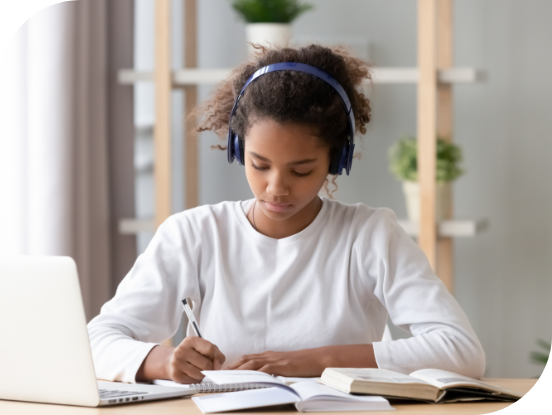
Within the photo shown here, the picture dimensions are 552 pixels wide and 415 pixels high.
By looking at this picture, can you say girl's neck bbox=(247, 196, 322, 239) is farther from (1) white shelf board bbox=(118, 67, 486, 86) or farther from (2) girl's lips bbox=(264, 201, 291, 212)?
(1) white shelf board bbox=(118, 67, 486, 86)

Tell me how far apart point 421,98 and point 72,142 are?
1.16 metres

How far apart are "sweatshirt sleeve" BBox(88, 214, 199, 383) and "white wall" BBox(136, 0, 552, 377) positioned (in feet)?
4.67

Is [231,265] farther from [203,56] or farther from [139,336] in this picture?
[203,56]

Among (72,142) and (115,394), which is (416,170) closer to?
(72,142)

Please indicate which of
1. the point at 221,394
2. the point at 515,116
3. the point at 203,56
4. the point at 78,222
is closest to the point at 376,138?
the point at 515,116

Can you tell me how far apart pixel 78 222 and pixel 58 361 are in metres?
1.51

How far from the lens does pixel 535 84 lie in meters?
2.62

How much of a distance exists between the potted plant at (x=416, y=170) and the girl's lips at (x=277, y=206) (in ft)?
3.94

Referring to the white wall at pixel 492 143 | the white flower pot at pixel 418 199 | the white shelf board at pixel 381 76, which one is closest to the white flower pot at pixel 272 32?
the white shelf board at pixel 381 76

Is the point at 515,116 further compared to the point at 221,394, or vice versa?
Answer: the point at 515,116

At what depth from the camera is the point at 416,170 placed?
236 centimetres

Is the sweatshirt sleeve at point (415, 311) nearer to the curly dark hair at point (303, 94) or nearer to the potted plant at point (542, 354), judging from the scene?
the curly dark hair at point (303, 94)

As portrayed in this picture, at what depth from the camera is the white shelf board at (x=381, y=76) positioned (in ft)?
7.40

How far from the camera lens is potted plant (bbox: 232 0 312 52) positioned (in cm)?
236
